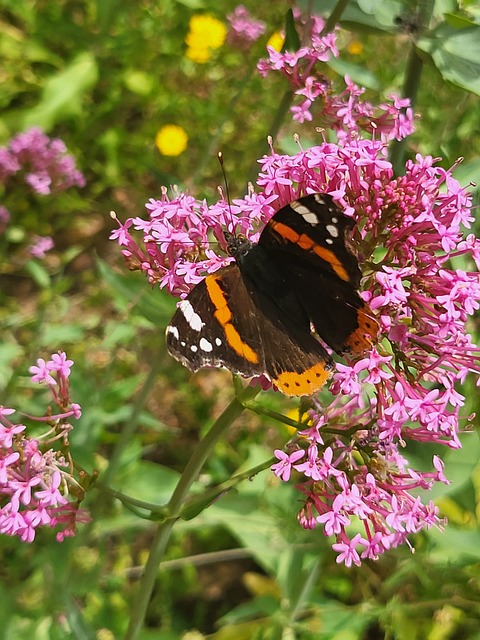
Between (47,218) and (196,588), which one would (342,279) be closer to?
(196,588)

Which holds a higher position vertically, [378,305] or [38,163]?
[378,305]

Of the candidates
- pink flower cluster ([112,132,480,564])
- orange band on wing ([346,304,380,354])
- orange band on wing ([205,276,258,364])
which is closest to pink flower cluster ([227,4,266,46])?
pink flower cluster ([112,132,480,564])

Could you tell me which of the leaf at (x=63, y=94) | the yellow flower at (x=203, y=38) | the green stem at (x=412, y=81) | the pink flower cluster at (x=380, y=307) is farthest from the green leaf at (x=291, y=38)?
the yellow flower at (x=203, y=38)

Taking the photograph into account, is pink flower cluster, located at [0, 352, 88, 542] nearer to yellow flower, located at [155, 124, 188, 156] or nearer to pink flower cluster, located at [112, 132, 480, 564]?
pink flower cluster, located at [112, 132, 480, 564]

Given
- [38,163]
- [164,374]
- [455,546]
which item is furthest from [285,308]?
[164,374]

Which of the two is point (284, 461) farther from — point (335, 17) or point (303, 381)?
point (335, 17)

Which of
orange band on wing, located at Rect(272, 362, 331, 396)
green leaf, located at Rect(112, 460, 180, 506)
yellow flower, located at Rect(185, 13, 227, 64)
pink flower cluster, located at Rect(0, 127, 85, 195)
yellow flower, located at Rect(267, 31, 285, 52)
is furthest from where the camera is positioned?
yellow flower, located at Rect(185, 13, 227, 64)
